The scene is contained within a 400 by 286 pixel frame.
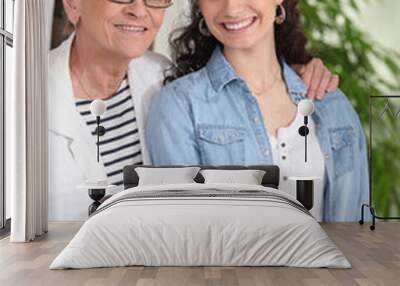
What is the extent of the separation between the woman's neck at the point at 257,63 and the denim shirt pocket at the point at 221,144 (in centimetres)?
62

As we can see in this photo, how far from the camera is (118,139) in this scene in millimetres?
8016

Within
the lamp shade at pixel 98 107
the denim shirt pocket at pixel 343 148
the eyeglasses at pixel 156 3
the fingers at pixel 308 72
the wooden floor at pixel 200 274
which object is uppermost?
the eyeglasses at pixel 156 3

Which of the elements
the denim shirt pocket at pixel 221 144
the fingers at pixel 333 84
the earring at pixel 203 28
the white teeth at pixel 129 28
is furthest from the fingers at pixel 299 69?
the white teeth at pixel 129 28

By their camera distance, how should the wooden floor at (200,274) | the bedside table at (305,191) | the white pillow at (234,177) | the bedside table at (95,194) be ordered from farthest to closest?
the bedside table at (305,191), the bedside table at (95,194), the white pillow at (234,177), the wooden floor at (200,274)

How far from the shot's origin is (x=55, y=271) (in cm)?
495

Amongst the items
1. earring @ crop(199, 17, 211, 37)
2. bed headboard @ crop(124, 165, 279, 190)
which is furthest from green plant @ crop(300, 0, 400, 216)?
bed headboard @ crop(124, 165, 279, 190)

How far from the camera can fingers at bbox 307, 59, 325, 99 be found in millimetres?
8125

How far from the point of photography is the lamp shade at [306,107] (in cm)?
769

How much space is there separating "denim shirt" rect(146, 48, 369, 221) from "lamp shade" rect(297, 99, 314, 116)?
→ 0.34 metres

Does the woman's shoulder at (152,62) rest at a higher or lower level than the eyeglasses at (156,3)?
lower

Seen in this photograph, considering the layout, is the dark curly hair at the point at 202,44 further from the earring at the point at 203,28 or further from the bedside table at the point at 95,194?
the bedside table at the point at 95,194

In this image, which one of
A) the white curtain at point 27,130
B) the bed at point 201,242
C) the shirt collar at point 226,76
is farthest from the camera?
the shirt collar at point 226,76

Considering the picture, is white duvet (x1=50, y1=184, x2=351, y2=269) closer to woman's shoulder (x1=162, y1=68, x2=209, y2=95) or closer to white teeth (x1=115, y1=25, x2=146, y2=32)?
woman's shoulder (x1=162, y1=68, x2=209, y2=95)

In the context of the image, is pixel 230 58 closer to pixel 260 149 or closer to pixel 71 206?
pixel 260 149
